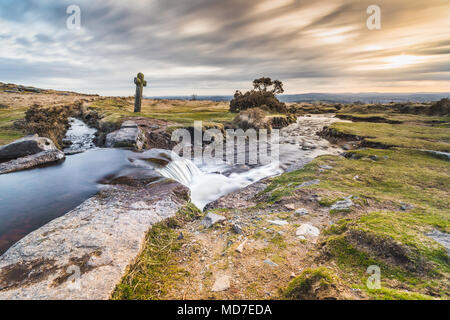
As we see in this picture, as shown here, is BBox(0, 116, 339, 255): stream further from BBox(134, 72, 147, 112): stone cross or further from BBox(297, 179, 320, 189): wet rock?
BBox(134, 72, 147, 112): stone cross

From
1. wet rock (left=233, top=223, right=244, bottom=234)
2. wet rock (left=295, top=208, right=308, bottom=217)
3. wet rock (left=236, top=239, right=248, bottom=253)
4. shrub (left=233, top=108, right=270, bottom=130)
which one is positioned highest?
shrub (left=233, top=108, right=270, bottom=130)

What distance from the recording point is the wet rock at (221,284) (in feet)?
12.7

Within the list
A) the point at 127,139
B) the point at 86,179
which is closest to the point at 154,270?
the point at 86,179

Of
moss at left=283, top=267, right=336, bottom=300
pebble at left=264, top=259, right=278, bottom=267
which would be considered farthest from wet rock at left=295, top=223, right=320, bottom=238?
moss at left=283, top=267, right=336, bottom=300

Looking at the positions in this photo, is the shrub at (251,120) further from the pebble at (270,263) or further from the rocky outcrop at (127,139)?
the pebble at (270,263)

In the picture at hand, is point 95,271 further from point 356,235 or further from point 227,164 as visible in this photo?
point 227,164

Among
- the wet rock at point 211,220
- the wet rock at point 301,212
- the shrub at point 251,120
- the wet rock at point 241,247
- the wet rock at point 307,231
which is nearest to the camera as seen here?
the wet rock at point 241,247

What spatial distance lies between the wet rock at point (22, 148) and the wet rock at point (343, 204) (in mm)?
18295

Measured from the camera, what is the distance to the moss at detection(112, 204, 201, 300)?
376 cm

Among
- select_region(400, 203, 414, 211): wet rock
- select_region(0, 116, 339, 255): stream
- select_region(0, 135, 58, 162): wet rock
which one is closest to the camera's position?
select_region(400, 203, 414, 211): wet rock

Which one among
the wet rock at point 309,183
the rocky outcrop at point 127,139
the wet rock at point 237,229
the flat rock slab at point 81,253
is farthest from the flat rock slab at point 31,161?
the wet rock at point 309,183

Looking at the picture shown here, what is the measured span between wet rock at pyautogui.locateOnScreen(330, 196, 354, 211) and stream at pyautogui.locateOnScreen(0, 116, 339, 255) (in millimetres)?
6021
